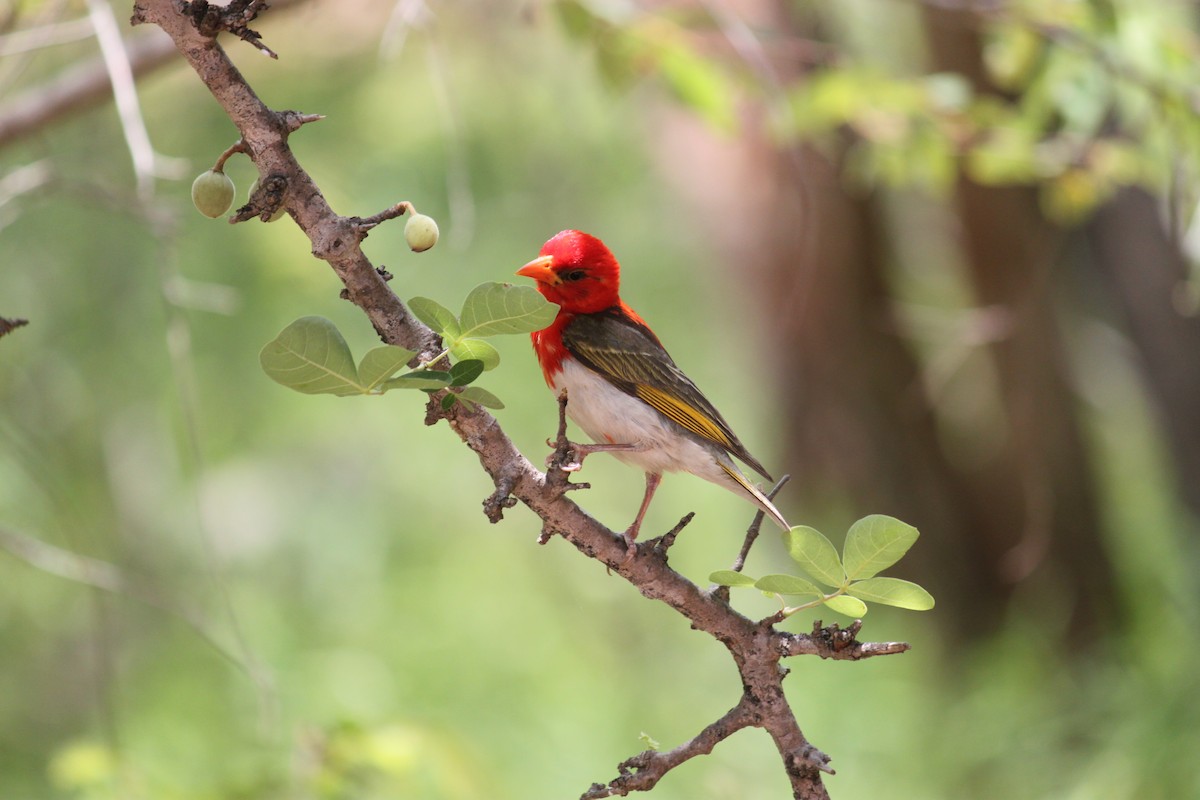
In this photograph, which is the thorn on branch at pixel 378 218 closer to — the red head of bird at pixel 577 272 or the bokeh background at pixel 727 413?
the red head of bird at pixel 577 272

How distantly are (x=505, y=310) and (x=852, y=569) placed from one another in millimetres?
419

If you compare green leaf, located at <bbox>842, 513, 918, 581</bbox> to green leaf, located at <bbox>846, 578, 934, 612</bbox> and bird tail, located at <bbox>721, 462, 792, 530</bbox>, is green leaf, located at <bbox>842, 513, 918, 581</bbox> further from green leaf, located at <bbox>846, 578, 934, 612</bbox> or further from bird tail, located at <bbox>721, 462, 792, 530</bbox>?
bird tail, located at <bbox>721, 462, 792, 530</bbox>

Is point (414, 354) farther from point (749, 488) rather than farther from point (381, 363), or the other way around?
point (749, 488)

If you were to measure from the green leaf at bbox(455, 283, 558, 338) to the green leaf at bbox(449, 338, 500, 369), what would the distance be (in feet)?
0.07

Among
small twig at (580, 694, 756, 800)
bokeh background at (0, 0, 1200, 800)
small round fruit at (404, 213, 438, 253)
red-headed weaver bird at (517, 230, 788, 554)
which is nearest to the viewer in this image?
small round fruit at (404, 213, 438, 253)

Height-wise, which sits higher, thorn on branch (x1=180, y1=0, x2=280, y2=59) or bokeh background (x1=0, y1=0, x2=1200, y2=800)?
bokeh background (x1=0, y1=0, x2=1200, y2=800)

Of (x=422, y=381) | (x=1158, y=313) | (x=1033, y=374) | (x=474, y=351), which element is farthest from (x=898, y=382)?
(x=422, y=381)

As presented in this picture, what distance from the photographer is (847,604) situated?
1.15m

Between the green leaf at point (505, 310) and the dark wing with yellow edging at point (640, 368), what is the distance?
966mm

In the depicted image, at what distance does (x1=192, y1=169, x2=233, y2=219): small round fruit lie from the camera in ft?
3.41

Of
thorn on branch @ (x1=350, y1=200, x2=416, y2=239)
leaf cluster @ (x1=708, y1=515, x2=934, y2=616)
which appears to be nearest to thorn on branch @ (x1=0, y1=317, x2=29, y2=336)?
thorn on branch @ (x1=350, y1=200, x2=416, y2=239)

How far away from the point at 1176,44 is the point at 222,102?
3066 mm

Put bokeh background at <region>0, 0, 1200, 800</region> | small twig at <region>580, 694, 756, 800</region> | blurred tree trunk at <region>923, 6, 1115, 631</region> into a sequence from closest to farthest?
1. small twig at <region>580, 694, 756, 800</region>
2. bokeh background at <region>0, 0, 1200, 800</region>
3. blurred tree trunk at <region>923, 6, 1115, 631</region>

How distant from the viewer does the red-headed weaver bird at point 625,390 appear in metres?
1.99
